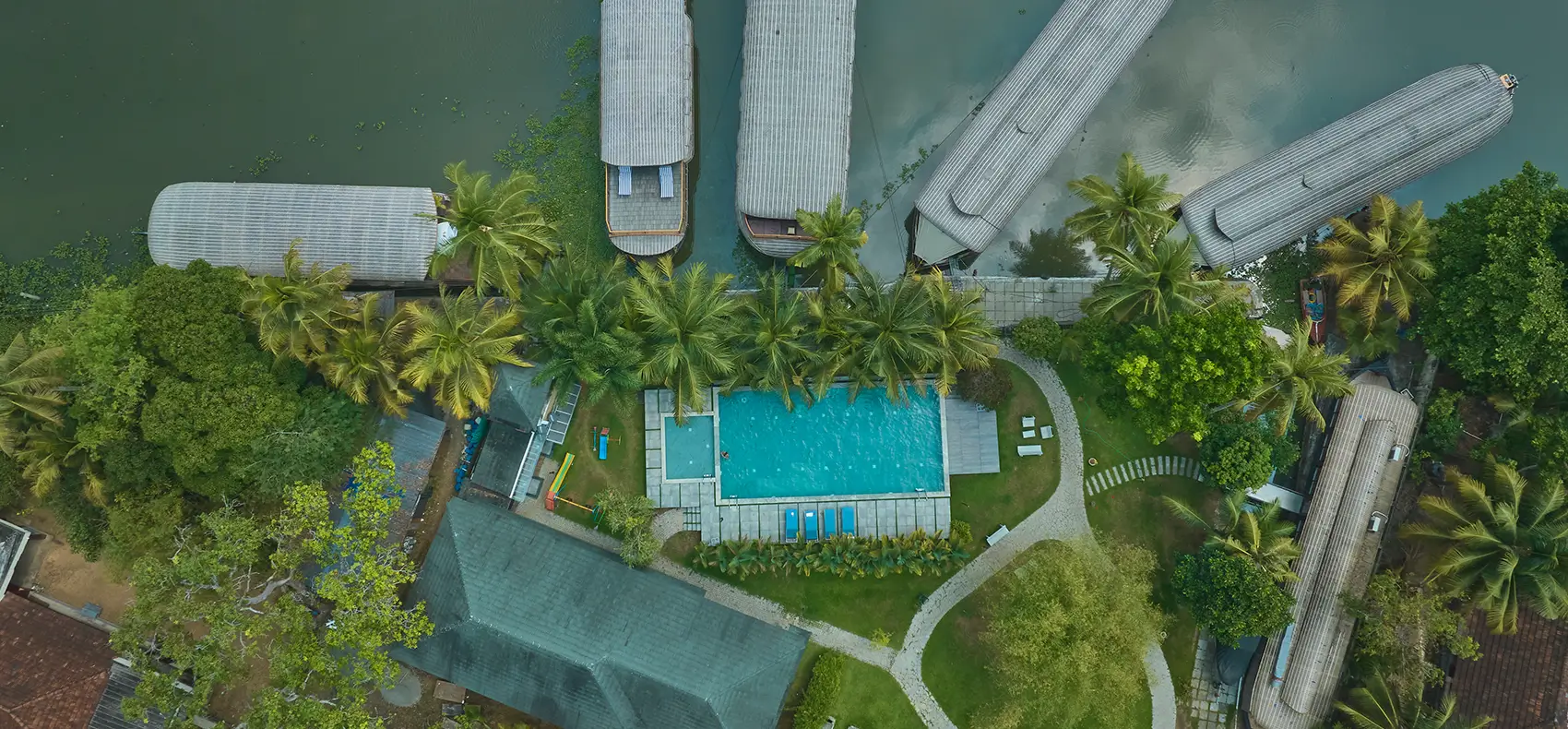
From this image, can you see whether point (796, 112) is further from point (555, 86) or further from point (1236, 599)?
point (1236, 599)

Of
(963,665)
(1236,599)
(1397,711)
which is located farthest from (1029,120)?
(1397,711)

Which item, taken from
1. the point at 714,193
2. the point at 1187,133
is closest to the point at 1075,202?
the point at 1187,133

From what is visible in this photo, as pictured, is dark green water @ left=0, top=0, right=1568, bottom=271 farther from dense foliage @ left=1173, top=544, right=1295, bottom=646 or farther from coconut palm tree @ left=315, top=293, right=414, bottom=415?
dense foliage @ left=1173, top=544, right=1295, bottom=646

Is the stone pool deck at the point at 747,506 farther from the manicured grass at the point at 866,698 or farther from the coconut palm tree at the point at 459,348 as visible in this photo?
the coconut palm tree at the point at 459,348

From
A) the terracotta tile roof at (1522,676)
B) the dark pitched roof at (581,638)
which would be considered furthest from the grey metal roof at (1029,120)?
the terracotta tile roof at (1522,676)

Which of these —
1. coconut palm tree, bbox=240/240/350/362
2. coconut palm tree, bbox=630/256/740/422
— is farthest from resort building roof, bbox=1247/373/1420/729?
coconut palm tree, bbox=240/240/350/362
